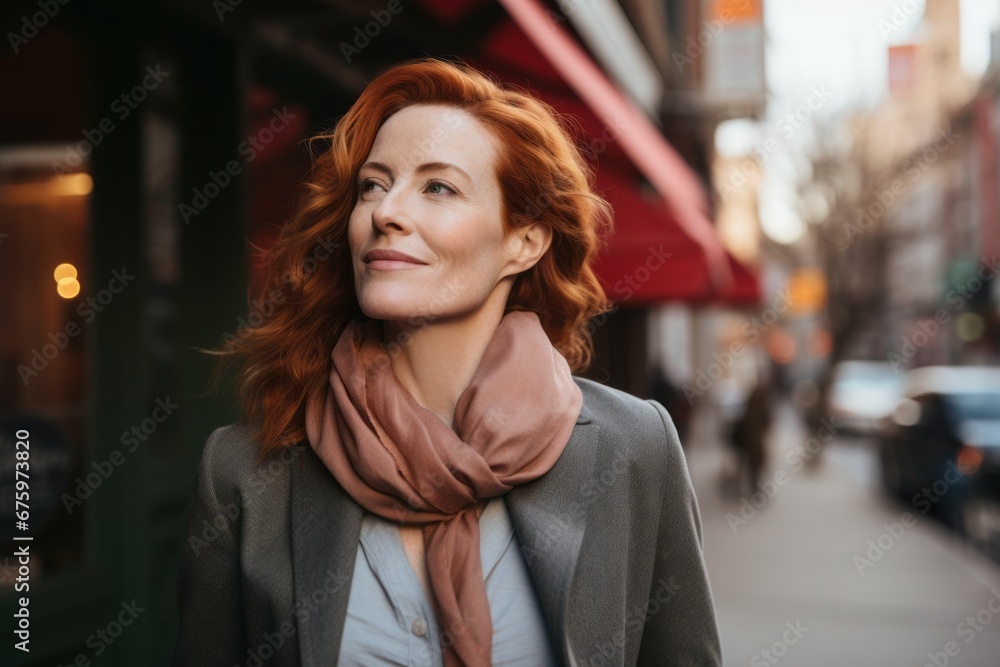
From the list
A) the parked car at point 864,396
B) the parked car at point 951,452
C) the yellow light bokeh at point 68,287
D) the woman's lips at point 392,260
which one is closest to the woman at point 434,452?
the woman's lips at point 392,260

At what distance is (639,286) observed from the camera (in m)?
5.93

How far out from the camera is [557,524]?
1.78 meters

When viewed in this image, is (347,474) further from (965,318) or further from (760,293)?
(965,318)

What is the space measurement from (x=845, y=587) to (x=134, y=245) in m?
6.50

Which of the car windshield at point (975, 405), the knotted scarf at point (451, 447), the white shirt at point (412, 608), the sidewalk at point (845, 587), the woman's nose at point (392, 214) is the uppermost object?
the woman's nose at point (392, 214)

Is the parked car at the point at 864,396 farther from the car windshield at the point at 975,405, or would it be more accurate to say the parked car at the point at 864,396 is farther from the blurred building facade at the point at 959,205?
the car windshield at the point at 975,405

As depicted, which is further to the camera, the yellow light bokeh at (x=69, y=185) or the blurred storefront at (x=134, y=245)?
the yellow light bokeh at (x=69, y=185)

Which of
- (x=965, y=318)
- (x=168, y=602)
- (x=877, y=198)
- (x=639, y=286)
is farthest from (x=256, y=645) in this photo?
(x=965, y=318)

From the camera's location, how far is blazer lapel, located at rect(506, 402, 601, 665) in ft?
5.63

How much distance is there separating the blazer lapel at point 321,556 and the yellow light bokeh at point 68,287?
3.36 metres

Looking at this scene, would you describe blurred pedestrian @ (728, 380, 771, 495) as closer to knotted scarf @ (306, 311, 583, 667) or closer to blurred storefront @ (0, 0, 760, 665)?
blurred storefront @ (0, 0, 760, 665)

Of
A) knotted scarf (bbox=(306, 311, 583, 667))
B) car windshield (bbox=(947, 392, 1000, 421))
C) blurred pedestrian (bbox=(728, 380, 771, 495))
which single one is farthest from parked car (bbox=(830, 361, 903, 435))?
knotted scarf (bbox=(306, 311, 583, 667))

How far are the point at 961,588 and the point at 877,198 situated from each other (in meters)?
14.6

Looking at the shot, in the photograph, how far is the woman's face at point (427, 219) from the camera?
1740 mm
